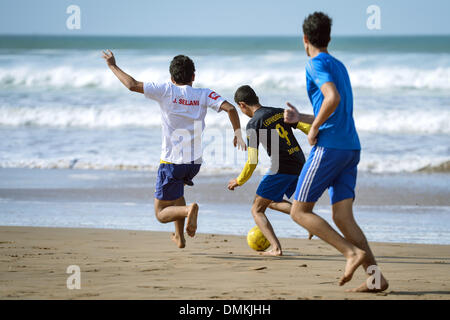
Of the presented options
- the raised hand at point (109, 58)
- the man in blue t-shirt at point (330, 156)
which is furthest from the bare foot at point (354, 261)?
the raised hand at point (109, 58)

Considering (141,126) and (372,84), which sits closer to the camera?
(141,126)

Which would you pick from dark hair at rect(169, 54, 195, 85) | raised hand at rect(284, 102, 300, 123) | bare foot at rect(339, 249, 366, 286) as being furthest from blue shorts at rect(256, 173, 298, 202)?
bare foot at rect(339, 249, 366, 286)

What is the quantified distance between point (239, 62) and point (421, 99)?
10.3 meters

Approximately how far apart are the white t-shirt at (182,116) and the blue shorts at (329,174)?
182 cm

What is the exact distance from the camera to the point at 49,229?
23.6ft

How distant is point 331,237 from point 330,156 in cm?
52

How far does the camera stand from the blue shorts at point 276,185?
5965 mm

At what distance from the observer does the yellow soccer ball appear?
6184 millimetres

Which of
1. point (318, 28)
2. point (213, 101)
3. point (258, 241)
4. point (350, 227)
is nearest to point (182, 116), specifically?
point (213, 101)

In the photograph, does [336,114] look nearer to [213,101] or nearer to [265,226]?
[213,101]

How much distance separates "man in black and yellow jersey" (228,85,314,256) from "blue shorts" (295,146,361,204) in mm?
1588

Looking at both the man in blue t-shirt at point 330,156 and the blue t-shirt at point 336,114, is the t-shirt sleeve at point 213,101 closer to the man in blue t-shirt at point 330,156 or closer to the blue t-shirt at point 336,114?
the man in blue t-shirt at point 330,156

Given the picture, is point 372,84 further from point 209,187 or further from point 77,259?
point 77,259
